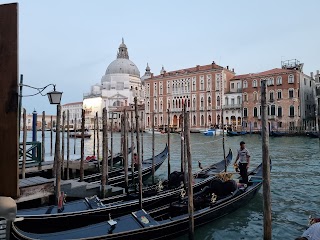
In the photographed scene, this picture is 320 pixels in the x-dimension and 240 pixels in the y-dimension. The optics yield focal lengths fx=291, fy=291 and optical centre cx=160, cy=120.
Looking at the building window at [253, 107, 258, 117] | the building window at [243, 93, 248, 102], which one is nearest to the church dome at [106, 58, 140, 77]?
the building window at [243, 93, 248, 102]

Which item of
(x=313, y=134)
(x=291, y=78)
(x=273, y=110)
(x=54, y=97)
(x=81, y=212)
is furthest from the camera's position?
(x=273, y=110)

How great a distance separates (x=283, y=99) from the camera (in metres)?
28.7

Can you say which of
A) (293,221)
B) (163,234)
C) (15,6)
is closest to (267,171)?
(163,234)

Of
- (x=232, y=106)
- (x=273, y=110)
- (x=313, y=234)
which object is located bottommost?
(x=313, y=234)

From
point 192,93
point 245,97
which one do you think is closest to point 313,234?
point 245,97

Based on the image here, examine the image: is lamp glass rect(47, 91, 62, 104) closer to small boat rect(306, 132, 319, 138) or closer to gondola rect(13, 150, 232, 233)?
gondola rect(13, 150, 232, 233)

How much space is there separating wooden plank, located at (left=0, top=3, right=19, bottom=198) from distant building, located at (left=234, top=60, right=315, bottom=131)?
2875 centimetres

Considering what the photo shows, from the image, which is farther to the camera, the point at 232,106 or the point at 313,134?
the point at 232,106

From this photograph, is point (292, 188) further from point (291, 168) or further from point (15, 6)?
point (15, 6)

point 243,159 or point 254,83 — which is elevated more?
point 254,83

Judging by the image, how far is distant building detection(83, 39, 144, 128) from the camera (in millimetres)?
53125

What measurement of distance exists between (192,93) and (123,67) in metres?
23.7

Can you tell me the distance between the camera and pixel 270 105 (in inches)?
1161

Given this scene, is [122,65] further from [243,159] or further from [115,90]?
[243,159]
